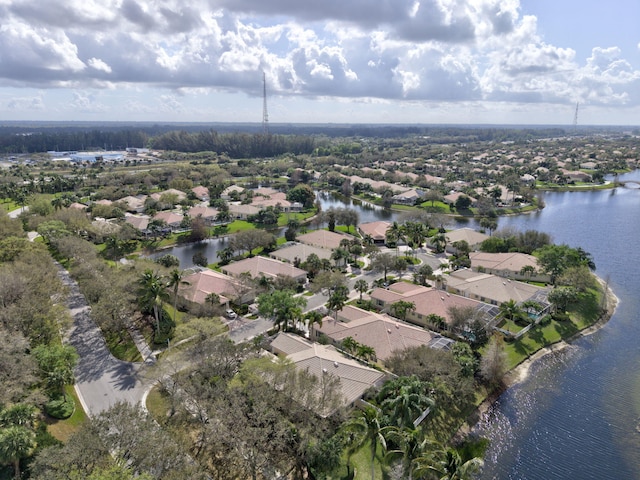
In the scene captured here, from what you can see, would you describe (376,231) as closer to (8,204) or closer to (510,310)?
(510,310)

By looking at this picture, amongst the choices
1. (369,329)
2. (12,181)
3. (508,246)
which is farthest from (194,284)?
(12,181)

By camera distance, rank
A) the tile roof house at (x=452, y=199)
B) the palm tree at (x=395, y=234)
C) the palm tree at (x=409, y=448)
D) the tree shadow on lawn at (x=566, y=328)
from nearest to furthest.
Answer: the palm tree at (x=409, y=448)
the tree shadow on lawn at (x=566, y=328)
the palm tree at (x=395, y=234)
the tile roof house at (x=452, y=199)

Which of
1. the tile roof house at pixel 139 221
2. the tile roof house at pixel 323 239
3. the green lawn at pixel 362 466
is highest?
the tile roof house at pixel 139 221

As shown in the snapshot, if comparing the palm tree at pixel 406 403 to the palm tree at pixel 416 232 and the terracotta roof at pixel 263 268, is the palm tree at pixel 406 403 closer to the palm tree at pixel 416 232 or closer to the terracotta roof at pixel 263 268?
the terracotta roof at pixel 263 268

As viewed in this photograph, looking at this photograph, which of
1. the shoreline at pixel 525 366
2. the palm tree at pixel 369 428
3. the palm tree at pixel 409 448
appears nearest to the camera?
the palm tree at pixel 409 448

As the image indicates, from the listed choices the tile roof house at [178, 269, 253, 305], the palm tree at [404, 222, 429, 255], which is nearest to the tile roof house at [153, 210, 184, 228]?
the tile roof house at [178, 269, 253, 305]

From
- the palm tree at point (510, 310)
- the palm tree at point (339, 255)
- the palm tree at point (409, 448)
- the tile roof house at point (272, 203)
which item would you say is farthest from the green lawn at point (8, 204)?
the palm tree at point (409, 448)
